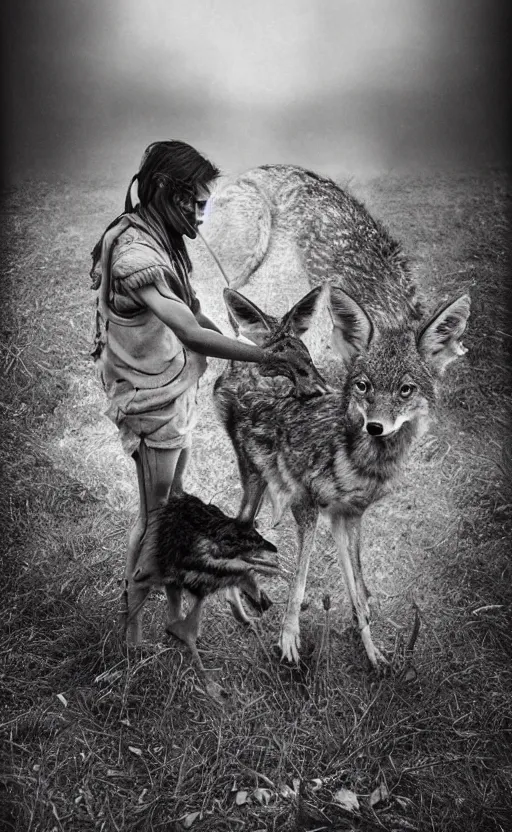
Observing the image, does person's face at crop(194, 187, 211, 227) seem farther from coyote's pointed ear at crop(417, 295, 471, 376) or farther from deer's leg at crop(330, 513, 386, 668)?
deer's leg at crop(330, 513, 386, 668)

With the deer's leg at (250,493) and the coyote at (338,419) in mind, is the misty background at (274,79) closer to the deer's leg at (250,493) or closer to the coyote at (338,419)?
the coyote at (338,419)

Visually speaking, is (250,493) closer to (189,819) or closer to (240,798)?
(240,798)

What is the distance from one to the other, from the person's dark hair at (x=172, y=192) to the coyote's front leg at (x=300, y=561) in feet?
4.82

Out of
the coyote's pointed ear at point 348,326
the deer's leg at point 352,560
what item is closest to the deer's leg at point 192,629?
the deer's leg at point 352,560

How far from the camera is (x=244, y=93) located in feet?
14.3

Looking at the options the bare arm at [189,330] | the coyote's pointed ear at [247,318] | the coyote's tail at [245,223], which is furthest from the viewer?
the coyote's tail at [245,223]

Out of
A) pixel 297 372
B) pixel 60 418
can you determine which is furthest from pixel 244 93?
pixel 60 418

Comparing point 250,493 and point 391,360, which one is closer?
point 391,360

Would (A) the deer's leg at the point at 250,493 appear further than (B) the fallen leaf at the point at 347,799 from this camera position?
Yes

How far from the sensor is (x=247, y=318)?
4.12 metres

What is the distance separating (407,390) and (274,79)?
6.52 ft

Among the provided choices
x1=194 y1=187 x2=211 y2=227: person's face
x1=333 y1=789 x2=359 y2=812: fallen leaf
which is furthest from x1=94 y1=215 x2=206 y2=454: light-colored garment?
x1=333 y1=789 x2=359 y2=812: fallen leaf

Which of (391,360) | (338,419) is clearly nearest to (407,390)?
(391,360)

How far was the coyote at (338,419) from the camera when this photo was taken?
4.00 meters
